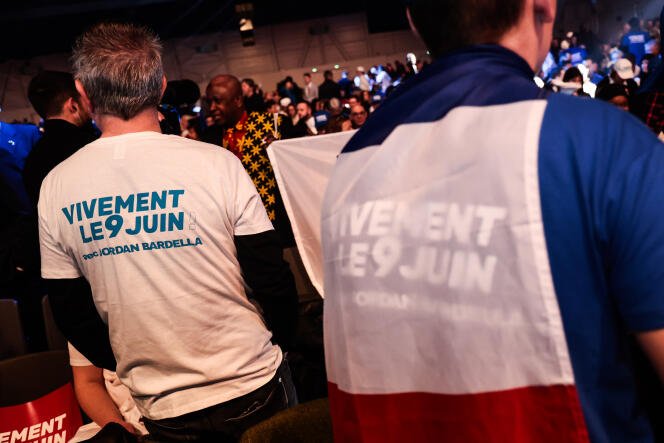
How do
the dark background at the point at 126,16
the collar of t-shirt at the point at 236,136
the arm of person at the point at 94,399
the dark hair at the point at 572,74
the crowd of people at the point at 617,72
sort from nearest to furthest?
the arm of person at the point at 94,399 < the crowd of people at the point at 617,72 < the collar of t-shirt at the point at 236,136 < the dark hair at the point at 572,74 < the dark background at the point at 126,16

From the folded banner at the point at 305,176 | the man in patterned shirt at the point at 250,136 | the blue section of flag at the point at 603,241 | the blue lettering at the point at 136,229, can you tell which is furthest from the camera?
the man in patterned shirt at the point at 250,136

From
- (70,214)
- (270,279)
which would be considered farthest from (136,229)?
(270,279)

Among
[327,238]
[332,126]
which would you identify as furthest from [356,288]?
[332,126]

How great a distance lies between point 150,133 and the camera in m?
1.62

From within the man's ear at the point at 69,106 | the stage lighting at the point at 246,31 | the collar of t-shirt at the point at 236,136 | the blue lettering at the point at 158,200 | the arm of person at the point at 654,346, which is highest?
the stage lighting at the point at 246,31

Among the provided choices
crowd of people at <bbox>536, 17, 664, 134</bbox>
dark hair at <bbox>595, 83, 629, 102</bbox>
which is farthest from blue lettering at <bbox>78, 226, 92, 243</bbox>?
dark hair at <bbox>595, 83, 629, 102</bbox>

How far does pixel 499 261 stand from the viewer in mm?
781

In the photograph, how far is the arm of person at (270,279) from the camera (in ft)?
5.50

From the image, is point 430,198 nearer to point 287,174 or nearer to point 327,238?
point 327,238

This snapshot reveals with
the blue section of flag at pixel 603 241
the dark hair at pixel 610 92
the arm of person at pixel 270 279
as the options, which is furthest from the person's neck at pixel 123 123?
the dark hair at pixel 610 92

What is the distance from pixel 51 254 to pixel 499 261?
4.41ft

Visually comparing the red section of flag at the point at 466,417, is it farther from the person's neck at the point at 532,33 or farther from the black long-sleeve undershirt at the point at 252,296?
the black long-sleeve undershirt at the point at 252,296

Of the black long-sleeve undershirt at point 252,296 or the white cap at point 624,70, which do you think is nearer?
the black long-sleeve undershirt at point 252,296

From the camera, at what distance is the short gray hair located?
5.18 feet
